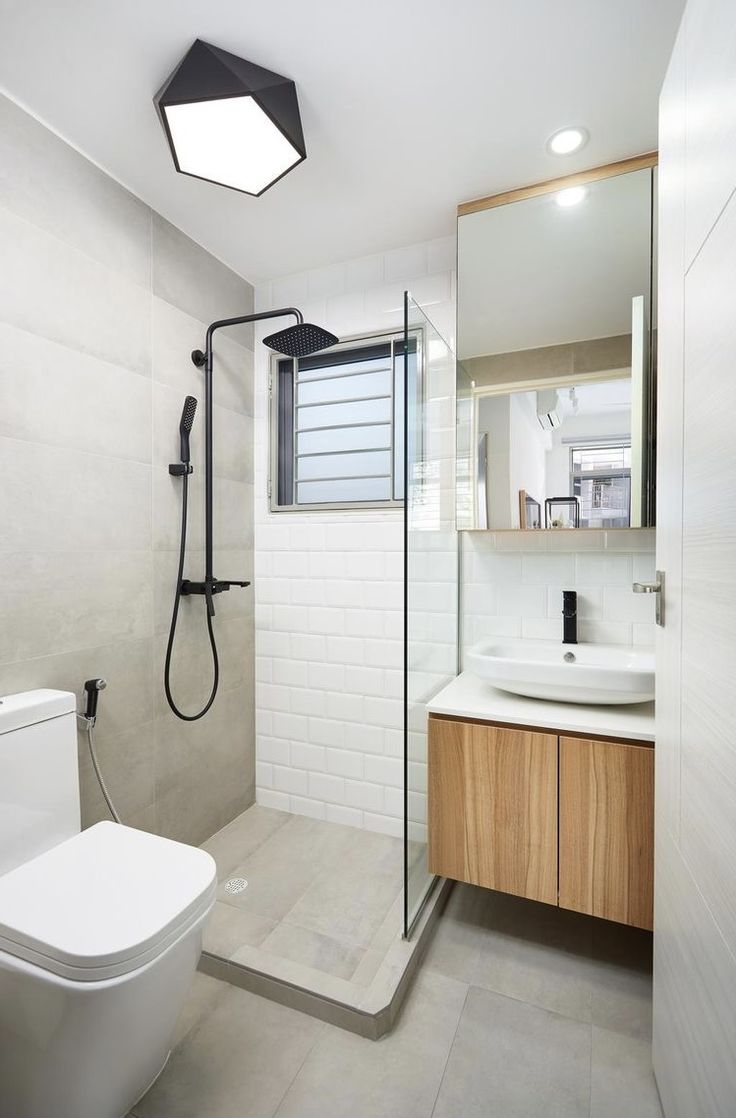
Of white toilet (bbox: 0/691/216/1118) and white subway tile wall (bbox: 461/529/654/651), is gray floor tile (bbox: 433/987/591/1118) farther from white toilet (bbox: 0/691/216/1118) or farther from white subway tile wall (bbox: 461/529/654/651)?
white subway tile wall (bbox: 461/529/654/651)

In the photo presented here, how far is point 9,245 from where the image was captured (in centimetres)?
145

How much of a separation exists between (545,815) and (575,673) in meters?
0.42

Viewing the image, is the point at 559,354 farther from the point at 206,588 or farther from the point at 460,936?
the point at 460,936

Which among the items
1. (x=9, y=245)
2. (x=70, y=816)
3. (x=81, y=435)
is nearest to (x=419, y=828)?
(x=70, y=816)

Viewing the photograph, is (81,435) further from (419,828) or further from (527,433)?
(419,828)

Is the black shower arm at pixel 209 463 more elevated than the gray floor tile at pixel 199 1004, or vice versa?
the black shower arm at pixel 209 463

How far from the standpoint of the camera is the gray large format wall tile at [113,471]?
1489 mm

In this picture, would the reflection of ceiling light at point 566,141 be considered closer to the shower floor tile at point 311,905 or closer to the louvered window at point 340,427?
the louvered window at point 340,427

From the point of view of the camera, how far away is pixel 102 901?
113 cm

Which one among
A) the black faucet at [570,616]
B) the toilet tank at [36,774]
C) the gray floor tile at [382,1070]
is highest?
the black faucet at [570,616]

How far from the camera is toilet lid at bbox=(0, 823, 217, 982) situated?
100 centimetres

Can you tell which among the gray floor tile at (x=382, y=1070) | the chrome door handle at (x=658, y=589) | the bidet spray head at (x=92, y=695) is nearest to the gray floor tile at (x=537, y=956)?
the gray floor tile at (x=382, y=1070)

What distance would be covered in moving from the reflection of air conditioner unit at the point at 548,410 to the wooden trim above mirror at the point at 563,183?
665 millimetres

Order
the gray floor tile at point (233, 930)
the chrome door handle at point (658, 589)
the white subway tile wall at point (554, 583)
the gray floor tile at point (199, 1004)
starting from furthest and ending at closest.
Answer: the white subway tile wall at point (554, 583)
the gray floor tile at point (233, 930)
the gray floor tile at point (199, 1004)
the chrome door handle at point (658, 589)
